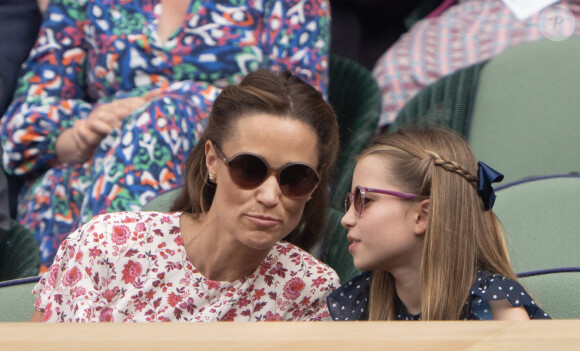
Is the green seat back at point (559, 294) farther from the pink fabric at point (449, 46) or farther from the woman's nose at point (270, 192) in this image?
the pink fabric at point (449, 46)

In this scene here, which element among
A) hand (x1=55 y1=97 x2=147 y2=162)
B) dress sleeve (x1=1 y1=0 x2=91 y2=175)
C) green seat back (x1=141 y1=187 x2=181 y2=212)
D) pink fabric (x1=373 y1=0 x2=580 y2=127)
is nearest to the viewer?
green seat back (x1=141 y1=187 x2=181 y2=212)

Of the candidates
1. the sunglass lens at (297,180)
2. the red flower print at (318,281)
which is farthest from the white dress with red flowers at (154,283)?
the sunglass lens at (297,180)

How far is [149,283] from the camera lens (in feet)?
5.88

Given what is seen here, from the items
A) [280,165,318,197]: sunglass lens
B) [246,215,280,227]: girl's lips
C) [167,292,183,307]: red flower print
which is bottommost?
[167,292,183,307]: red flower print

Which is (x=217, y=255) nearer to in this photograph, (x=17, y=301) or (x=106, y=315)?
(x=106, y=315)

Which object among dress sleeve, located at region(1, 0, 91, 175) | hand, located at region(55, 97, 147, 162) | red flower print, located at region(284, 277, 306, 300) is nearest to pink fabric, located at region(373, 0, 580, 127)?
hand, located at region(55, 97, 147, 162)

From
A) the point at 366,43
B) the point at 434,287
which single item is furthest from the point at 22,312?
the point at 366,43

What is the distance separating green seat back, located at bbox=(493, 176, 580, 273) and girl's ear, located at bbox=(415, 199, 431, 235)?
0.30m

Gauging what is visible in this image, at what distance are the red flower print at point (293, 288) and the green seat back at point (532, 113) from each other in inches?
33.6

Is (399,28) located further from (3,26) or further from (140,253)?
(140,253)

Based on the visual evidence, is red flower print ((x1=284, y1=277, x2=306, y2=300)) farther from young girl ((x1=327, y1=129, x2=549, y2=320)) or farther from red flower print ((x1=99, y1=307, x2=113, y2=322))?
red flower print ((x1=99, y1=307, x2=113, y2=322))

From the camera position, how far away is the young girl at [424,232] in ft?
5.31

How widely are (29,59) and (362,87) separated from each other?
105 centimetres

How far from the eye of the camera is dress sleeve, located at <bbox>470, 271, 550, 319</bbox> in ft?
4.99
